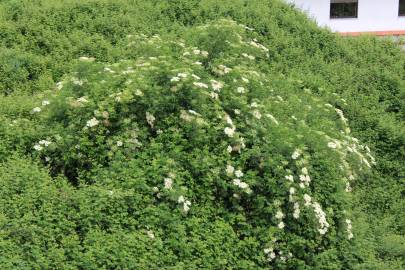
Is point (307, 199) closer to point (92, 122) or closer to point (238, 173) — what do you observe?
point (238, 173)

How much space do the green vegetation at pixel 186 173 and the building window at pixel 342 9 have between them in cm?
743

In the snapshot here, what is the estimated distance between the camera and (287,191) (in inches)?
167

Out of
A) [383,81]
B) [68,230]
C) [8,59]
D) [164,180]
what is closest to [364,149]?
[383,81]

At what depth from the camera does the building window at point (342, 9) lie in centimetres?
1268

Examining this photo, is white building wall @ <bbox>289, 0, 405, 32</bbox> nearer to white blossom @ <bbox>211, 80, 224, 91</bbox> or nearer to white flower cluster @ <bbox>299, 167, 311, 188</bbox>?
white blossom @ <bbox>211, 80, 224, 91</bbox>

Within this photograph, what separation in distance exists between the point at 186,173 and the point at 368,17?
9.55 m

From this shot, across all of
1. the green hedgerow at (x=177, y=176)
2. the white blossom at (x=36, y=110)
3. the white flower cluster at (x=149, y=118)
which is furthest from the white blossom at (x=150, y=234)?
the white blossom at (x=36, y=110)

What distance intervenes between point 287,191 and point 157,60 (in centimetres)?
140

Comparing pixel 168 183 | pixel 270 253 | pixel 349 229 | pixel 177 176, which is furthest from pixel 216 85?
pixel 349 229

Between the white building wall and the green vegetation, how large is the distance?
717cm

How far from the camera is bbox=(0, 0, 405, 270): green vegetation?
12.5 ft

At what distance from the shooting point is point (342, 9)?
41.7ft

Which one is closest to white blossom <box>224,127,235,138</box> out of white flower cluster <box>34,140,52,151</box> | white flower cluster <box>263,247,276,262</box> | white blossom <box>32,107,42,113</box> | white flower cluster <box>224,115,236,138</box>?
white flower cluster <box>224,115,236,138</box>

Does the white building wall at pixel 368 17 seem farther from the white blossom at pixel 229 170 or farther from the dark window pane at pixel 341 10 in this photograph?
the white blossom at pixel 229 170
